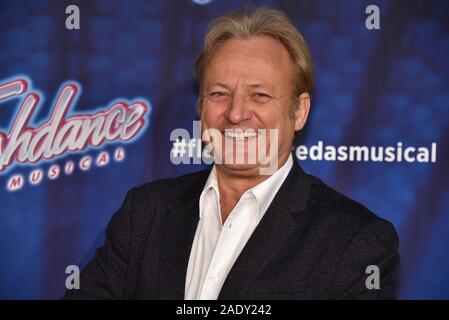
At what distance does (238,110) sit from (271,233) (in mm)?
354

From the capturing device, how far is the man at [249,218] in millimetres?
1582

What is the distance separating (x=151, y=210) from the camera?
1.81 m

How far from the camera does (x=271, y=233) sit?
5.41ft

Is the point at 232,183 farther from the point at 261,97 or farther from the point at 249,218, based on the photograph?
the point at 261,97

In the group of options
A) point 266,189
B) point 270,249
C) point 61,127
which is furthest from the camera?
point 61,127

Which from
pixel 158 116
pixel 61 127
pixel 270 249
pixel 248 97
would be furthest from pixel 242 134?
pixel 61 127

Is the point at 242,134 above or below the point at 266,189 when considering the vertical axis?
above

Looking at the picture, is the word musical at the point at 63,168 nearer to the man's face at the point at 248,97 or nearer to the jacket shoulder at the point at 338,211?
the man's face at the point at 248,97

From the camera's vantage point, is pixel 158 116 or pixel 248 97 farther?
pixel 158 116

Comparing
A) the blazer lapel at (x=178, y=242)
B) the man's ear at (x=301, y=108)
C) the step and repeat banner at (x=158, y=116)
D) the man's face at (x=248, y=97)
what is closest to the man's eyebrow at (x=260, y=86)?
the man's face at (x=248, y=97)

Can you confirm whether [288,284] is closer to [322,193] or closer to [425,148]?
[322,193]

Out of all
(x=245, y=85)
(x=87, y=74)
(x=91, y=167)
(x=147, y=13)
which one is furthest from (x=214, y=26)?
(x=91, y=167)

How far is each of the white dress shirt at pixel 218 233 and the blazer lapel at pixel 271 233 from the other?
0.03 metres
